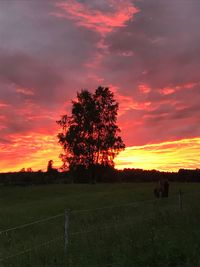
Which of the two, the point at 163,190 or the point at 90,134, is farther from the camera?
the point at 90,134

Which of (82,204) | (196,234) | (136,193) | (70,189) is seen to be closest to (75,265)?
(196,234)

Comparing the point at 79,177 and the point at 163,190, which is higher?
the point at 79,177

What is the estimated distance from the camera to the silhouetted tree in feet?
265

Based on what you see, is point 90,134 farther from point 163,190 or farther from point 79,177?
point 163,190

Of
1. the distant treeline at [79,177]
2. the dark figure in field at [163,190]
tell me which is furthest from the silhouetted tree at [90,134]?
the dark figure in field at [163,190]

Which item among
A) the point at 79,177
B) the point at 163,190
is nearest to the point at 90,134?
the point at 79,177

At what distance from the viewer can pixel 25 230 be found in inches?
1061

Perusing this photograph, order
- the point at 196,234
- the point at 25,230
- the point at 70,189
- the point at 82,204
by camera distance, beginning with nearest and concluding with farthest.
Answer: the point at 196,234 < the point at 25,230 < the point at 82,204 < the point at 70,189

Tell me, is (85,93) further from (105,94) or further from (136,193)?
(136,193)

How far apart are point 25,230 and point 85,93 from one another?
5813cm

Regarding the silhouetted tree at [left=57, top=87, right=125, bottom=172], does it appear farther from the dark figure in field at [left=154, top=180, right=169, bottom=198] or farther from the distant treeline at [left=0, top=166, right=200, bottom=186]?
the dark figure in field at [left=154, top=180, right=169, bottom=198]

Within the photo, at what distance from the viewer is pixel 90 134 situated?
81438 millimetres

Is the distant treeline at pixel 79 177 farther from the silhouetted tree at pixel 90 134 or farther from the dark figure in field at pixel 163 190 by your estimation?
the dark figure in field at pixel 163 190

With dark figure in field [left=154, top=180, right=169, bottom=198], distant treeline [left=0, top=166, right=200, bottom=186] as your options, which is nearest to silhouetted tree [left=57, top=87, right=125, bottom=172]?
distant treeline [left=0, top=166, right=200, bottom=186]
